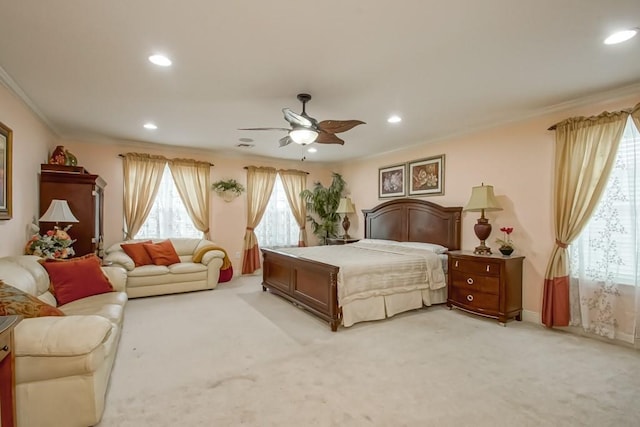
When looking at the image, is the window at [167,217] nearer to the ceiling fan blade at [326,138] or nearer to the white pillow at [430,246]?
the ceiling fan blade at [326,138]

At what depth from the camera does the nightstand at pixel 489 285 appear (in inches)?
149

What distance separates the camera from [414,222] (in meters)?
5.48

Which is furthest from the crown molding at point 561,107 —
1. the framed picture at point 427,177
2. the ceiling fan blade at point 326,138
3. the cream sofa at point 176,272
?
the cream sofa at point 176,272

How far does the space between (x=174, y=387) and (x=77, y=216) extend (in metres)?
3.10

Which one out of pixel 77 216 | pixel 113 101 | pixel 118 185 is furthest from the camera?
pixel 118 185

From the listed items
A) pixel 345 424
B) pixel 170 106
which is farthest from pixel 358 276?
pixel 170 106

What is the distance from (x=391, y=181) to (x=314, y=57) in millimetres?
3923

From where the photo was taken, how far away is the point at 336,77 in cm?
299

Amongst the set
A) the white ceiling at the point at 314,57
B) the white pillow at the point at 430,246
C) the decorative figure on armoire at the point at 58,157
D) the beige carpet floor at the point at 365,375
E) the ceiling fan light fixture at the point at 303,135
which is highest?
the white ceiling at the point at 314,57

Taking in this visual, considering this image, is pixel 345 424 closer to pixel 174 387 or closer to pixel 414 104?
pixel 174 387

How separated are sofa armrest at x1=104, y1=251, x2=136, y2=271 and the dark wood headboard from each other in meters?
4.26

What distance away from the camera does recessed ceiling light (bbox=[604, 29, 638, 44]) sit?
87.7 inches

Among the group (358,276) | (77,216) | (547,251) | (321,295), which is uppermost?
(77,216)

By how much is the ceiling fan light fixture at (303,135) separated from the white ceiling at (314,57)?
1.41ft
